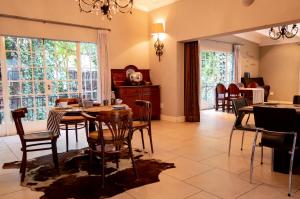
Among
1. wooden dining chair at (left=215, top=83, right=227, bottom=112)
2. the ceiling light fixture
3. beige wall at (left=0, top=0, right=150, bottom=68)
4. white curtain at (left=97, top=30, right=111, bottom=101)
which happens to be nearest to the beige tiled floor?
white curtain at (left=97, top=30, right=111, bottom=101)

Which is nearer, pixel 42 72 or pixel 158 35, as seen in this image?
pixel 42 72

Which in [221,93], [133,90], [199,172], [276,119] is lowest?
[199,172]

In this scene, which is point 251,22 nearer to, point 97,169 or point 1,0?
point 97,169

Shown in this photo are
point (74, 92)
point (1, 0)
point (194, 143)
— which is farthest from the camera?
point (74, 92)

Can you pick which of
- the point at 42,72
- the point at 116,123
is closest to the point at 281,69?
the point at 42,72

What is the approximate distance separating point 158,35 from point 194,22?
3.93ft

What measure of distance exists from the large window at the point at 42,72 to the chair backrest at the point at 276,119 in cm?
359

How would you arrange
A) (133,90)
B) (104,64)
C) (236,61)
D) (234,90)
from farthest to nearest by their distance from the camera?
(236,61)
(234,90)
(133,90)
(104,64)

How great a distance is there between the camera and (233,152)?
3543mm

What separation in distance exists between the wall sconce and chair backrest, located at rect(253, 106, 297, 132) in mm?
3990

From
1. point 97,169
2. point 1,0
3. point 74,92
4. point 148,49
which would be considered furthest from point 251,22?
point 1,0

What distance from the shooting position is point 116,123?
2543mm

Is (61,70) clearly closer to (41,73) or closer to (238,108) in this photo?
(41,73)

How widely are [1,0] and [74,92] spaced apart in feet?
7.42
